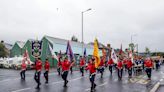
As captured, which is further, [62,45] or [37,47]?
[62,45]

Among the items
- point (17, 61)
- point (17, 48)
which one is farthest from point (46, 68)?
point (17, 48)

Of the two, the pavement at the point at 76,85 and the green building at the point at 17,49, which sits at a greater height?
the green building at the point at 17,49

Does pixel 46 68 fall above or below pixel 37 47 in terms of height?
below

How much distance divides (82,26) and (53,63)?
35.0 ft

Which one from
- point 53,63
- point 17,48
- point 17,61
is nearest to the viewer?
point 17,61

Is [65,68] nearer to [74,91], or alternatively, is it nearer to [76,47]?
[74,91]

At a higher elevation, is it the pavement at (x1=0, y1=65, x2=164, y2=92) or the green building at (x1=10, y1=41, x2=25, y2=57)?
the green building at (x1=10, y1=41, x2=25, y2=57)

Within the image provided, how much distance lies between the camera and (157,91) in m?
16.7

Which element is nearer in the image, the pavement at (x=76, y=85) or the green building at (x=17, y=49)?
the pavement at (x=76, y=85)

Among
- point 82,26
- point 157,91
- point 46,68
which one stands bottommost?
point 157,91

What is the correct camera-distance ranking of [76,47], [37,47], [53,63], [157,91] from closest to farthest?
[157,91]
[37,47]
[53,63]
[76,47]

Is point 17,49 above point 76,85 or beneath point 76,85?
above

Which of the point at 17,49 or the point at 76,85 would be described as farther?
the point at 17,49

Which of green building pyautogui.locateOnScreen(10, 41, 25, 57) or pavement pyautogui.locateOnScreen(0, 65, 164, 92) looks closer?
pavement pyautogui.locateOnScreen(0, 65, 164, 92)
